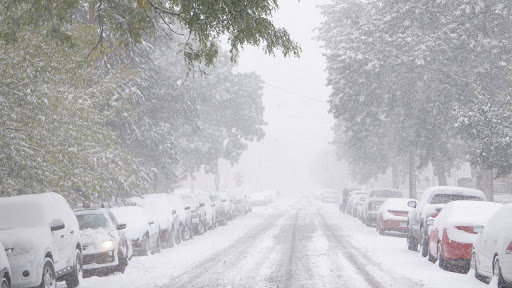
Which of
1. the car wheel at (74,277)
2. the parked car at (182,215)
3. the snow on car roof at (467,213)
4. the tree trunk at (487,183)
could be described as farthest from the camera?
the tree trunk at (487,183)

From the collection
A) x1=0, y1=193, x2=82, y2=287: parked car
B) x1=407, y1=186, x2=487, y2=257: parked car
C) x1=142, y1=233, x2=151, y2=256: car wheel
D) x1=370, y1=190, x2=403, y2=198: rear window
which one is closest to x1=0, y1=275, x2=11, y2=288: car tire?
x1=0, y1=193, x2=82, y2=287: parked car

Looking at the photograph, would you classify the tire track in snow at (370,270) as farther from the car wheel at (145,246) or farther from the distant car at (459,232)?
the car wheel at (145,246)

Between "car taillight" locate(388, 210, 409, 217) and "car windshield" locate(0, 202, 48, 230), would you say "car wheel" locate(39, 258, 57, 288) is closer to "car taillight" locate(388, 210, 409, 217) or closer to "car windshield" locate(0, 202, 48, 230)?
"car windshield" locate(0, 202, 48, 230)

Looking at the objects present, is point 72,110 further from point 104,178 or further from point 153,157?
point 153,157

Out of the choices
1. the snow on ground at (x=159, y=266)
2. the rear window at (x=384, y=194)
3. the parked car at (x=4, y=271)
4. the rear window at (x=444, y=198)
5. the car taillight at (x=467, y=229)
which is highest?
the rear window at (x=384, y=194)

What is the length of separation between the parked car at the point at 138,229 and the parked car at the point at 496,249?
354 inches

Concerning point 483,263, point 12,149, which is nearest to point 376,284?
point 483,263

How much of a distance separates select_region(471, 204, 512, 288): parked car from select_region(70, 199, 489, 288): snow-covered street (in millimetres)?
586

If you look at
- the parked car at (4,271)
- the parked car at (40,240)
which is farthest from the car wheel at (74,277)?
the parked car at (4,271)

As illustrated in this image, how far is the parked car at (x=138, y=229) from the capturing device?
1921 centimetres

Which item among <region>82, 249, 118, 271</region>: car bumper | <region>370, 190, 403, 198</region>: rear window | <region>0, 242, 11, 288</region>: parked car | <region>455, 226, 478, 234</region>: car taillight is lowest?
<region>82, 249, 118, 271</region>: car bumper

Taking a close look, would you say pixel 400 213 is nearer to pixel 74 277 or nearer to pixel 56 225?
pixel 74 277

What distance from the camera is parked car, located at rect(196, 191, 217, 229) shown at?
33031mm

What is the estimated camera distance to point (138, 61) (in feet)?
105
